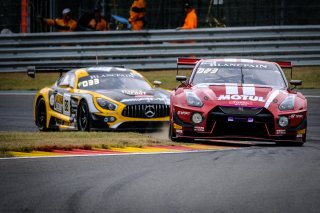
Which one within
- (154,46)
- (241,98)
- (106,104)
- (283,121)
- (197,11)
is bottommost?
(106,104)

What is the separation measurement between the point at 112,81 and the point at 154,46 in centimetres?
734

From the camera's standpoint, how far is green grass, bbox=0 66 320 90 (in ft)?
76.7

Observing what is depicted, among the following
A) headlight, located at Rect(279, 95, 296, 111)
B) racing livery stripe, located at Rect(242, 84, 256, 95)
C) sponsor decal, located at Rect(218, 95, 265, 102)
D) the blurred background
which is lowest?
headlight, located at Rect(279, 95, 296, 111)

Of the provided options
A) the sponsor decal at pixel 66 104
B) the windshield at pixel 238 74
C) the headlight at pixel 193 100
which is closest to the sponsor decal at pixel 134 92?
the sponsor decal at pixel 66 104

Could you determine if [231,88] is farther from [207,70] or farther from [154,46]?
[154,46]

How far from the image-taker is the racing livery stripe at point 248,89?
491 inches

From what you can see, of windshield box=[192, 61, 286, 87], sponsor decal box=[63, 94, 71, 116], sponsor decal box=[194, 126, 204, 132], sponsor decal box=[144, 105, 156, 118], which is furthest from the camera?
sponsor decal box=[63, 94, 71, 116]

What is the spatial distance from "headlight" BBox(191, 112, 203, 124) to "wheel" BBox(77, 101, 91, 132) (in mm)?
3135

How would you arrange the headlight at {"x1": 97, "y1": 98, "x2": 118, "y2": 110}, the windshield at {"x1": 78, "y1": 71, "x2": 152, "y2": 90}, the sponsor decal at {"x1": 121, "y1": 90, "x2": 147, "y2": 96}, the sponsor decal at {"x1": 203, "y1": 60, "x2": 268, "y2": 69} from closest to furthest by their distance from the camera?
the sponsor decal at {"x1": 203, "y1": 60, "x2": 268, "y2": 69}, the headlight at {"x1": 97, "y1": 98, "x2": 118, "y2": 110}, the sponsor decal at {"x1": 121, "y1": 90, "x2": 147, "y2": 96}, the windshield at {"x1": 78, "y1": 71, "x2": 152, "y2": 90}

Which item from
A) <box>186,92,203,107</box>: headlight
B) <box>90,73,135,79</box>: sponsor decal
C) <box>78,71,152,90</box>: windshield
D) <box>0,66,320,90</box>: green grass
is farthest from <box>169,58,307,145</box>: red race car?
<box>0,66,320,90</box>: green grass

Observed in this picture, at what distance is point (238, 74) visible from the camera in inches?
530

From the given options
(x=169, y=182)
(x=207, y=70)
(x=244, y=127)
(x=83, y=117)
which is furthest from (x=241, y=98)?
(x=169, y=182)

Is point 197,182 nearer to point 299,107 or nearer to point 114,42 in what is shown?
point 299,107

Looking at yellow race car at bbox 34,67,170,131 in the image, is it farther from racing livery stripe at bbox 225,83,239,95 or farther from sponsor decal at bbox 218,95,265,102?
sponsor decal at bbox 218,95,265,102
